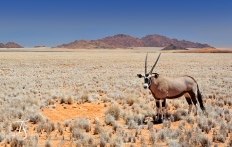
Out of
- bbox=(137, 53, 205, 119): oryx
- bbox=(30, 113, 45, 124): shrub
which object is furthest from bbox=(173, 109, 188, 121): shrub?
bbox=(30, 113, 45, 124): shrub

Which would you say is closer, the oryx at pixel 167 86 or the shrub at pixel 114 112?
the oryx at pixel 167 86

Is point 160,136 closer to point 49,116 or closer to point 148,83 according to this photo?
point 148,83

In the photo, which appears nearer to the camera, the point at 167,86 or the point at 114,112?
the point at 167,86

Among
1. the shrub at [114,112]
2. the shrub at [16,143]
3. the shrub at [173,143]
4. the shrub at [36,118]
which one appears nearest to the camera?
the shrub at [173,143]

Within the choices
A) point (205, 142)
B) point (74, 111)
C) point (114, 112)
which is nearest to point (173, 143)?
point (205, 142)

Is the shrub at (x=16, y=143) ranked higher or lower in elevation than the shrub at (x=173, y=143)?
lower

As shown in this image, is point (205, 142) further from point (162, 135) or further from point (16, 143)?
point (16, 143)

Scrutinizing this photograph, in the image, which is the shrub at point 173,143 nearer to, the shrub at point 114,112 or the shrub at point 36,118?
the shrub at point 114,112

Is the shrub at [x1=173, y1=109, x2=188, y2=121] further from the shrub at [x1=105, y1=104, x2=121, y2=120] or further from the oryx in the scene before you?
the shrub at [x1=105, y1=104, x2=121, y2=120]

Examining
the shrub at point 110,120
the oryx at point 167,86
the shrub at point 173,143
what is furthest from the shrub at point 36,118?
the shrub at point 173,143

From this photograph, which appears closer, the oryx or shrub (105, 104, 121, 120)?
the oryx

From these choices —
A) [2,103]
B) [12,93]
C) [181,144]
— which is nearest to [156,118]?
[181,144]

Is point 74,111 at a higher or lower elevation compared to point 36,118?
lower

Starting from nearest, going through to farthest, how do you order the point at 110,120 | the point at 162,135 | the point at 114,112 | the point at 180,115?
1. the point at 162,135
2. the point at 110,120
3. the point at 180,115
4. the point at 114,112
